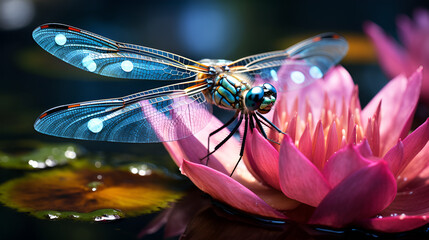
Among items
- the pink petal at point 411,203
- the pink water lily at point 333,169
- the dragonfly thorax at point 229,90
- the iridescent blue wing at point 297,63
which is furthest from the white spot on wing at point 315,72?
the pink petal at point 411,203

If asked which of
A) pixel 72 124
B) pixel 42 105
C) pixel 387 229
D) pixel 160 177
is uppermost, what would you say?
pixel 42 105

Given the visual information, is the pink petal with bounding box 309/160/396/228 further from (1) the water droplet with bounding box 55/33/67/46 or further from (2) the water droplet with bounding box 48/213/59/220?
(1) the water droplet with bounding box 55/33/67/46

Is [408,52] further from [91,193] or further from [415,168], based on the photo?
[91,193]

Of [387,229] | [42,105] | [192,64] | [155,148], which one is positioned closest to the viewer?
[387,229]

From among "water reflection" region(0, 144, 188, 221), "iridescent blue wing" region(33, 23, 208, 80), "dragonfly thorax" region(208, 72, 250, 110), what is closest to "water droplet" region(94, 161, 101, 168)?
"water reflection" region(0, 144, 188, 221)

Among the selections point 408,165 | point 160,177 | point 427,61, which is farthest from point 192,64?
point 427,61

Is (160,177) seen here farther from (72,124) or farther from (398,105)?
(398,105)
